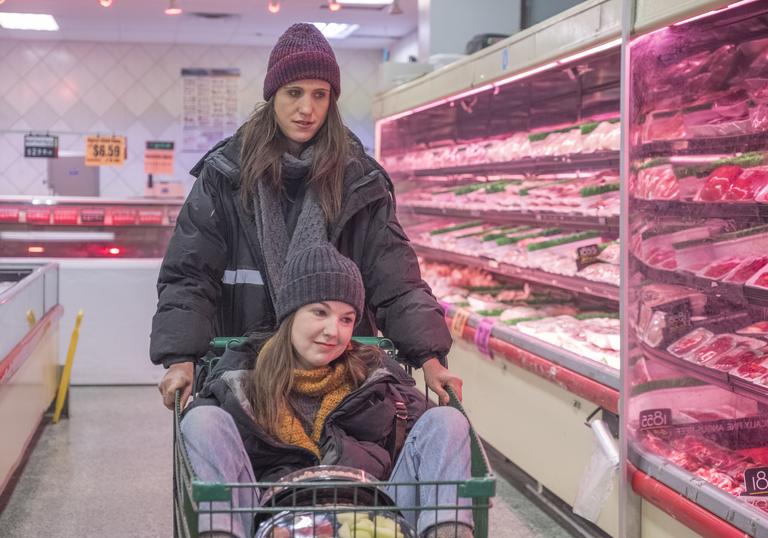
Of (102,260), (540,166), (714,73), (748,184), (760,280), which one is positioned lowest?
(102,260)

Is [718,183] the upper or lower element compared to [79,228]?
upper

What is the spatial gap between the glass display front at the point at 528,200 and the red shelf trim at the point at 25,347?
2245 millimetres

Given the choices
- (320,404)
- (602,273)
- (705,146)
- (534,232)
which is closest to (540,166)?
(534,232)

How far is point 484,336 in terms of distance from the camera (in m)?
5.11

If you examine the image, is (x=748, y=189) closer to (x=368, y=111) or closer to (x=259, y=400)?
(x=259, y=400)

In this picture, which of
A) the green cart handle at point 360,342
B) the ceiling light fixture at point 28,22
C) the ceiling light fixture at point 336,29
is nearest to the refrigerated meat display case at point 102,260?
the ceiling light fixture at point 28,22

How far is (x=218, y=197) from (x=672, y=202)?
1.63 m

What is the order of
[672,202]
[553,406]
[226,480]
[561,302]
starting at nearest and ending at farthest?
[226,480] < [672,202] < [553,406] < [561,302]

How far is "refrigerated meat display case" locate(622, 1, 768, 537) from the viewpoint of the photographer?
126 inches

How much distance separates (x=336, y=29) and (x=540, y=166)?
206 inches

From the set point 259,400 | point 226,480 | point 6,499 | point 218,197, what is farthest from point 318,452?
point 6,499

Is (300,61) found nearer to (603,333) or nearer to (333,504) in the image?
(333,504)

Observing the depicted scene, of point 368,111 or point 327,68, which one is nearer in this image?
point 327,68

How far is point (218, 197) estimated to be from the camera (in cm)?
270
